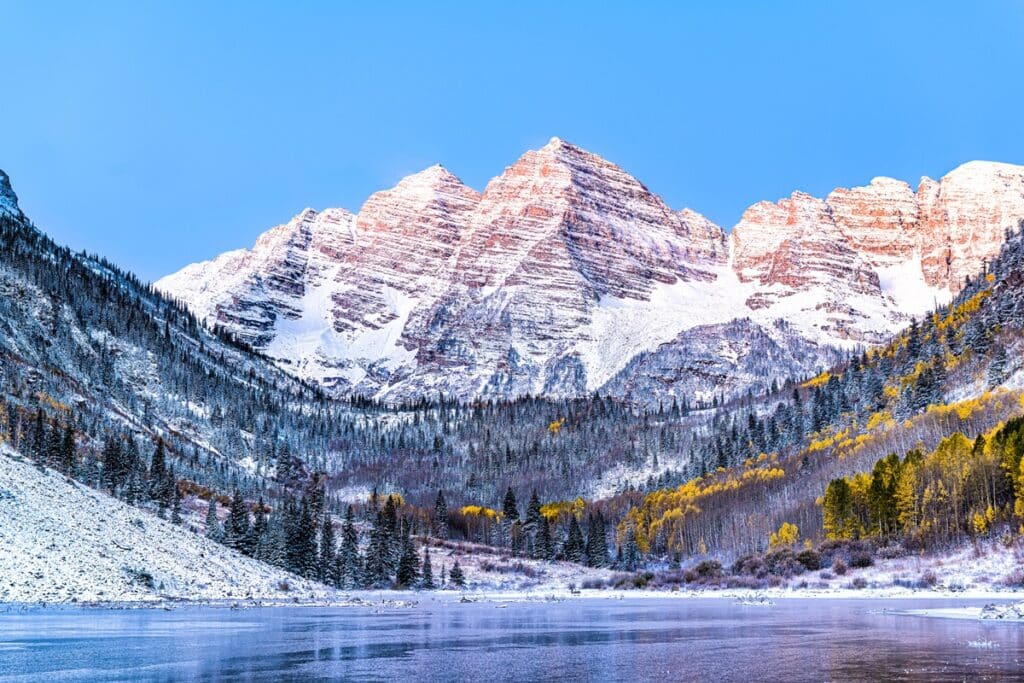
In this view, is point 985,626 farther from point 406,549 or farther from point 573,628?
point 406,549

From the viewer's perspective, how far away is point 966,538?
3625 inches

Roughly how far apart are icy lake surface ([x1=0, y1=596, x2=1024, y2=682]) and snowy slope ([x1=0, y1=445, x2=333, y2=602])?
8.97 meters

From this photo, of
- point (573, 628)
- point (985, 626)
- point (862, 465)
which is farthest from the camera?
point (862, 465)

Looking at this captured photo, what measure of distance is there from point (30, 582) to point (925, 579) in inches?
2699

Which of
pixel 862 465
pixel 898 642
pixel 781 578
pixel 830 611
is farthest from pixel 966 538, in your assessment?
pixel 898 642

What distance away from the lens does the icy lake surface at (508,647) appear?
29.1 metres

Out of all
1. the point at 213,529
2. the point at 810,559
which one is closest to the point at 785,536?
the point at 810,559

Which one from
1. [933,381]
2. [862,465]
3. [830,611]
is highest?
[933,381]

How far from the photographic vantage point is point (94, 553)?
243 ft

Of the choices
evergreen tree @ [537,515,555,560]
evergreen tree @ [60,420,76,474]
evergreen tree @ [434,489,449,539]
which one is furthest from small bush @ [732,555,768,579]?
evergreen tree @ [60,420,76,474]

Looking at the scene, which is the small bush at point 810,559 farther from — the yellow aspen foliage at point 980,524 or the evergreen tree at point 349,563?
the evergreen tree at point 349,563

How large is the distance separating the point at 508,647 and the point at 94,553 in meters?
46.4

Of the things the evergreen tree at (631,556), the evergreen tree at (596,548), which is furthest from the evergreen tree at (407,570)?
the evergreen tree at (596,548)

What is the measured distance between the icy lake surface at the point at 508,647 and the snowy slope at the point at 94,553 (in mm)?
8972
